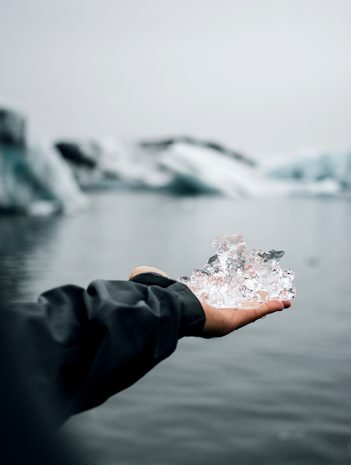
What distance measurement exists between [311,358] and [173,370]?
110cm

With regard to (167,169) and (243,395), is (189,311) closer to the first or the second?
(243,395)

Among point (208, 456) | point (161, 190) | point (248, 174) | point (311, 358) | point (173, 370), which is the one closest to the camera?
point (208, 456)

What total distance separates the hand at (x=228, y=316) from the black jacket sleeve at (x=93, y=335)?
80 mm

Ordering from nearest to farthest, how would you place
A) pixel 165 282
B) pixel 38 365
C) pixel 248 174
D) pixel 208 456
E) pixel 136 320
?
1. pixel 38 365
2. pixel 136 320
3. pixel 165 282
4. pixel 208 456
5. pixel 248 174

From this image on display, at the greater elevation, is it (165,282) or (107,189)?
(107,189)

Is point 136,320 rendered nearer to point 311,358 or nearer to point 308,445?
point 308,445

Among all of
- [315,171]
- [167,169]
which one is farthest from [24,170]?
[315,171]

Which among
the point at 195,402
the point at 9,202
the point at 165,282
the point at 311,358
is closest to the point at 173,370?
the point at 195,402

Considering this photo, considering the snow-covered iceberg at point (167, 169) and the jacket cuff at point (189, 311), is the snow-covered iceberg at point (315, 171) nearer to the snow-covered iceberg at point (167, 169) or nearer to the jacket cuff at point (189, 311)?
the snow-covered iceberg at point (167, 169)

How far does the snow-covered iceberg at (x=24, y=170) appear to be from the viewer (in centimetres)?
1856

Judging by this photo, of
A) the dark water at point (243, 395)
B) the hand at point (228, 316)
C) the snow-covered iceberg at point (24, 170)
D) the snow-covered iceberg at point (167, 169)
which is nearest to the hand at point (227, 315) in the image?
the hand at point (228, 316)

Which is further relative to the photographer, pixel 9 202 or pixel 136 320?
pixel 9 202

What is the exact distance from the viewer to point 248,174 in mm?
40312

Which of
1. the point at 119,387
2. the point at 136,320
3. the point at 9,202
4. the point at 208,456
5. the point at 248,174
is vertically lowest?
the point at 208,456
